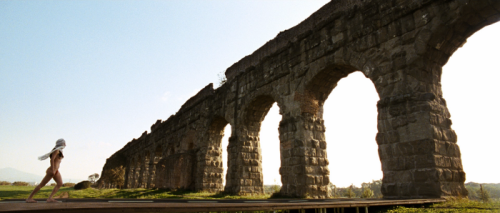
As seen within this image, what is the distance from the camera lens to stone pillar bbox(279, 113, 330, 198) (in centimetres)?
946

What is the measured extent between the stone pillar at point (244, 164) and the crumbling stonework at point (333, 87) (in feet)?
0.14

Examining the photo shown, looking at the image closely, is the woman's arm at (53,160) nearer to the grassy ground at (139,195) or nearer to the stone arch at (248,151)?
the grassy ground at (139,195)

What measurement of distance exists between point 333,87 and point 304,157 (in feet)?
8.62

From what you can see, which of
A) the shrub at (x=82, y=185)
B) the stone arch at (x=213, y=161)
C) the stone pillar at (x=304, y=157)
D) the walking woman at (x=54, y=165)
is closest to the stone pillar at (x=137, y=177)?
the shrub at (x=82, y=185)

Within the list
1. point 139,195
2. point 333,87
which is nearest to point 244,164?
point 333,87

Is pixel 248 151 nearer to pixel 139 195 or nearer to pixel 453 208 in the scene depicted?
pixel 139 195

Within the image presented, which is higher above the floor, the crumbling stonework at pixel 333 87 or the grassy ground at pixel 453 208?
the crumbling stonework at pixel 333 87

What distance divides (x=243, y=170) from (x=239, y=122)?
2.04 metres

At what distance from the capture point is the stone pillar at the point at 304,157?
31.0 ft

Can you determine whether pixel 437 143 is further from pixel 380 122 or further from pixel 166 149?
pixel 166 149

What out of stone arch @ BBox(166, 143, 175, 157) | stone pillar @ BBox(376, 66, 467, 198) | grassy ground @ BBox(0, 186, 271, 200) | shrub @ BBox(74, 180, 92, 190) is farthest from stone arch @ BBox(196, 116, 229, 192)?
shrub @ BBox(74, 180, 92, 190)

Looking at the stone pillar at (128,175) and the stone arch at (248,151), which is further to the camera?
the stone pillar at (128,175)

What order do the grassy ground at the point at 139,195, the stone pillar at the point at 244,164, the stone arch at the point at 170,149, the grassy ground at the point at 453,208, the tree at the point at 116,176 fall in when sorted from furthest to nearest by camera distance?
the tree at the point at 116,176 → the stone arch at the point at 170,149 → the stone pillar at the point at 244,164 → the grassy ground at the point at 139,195 → the grassy ground at the point at 453,208

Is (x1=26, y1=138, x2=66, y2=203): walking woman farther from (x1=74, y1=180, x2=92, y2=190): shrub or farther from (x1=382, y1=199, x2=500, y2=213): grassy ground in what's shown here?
(x1=74, y1=180, x2=92, y2=190): shrub
